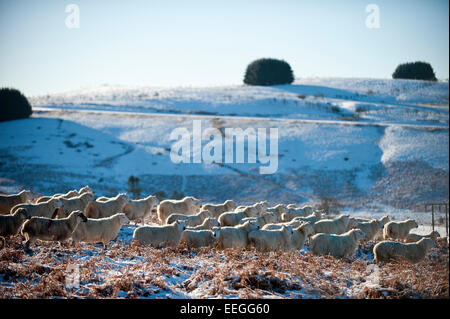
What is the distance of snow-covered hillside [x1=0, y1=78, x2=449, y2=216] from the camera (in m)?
30.0

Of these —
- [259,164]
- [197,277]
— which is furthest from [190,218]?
[259,164]

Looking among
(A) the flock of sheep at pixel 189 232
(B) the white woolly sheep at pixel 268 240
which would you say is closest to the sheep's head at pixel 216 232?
(A) the flock of sheep at pixel 189 232

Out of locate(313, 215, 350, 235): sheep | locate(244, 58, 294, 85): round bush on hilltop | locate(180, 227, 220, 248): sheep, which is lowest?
locate(313, 215, 350, 235): sheep

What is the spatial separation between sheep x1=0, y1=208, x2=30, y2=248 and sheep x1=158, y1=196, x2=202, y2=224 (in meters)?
5.88

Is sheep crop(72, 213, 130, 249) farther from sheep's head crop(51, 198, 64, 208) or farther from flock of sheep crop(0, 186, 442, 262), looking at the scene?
sheep's head crop(51, 198, 64, 208)

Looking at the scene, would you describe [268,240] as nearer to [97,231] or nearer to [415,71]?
[97,231]

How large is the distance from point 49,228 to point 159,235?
2798 mm

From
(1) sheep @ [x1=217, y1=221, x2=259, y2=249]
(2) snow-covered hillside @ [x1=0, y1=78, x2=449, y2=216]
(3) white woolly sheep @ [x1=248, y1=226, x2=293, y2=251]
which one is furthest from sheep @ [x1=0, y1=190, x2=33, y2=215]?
(2) snow-covered hillside @ [x1=0, y1=78, x2=449, y2=216]

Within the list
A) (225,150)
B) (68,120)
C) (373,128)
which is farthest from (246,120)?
(68,120)

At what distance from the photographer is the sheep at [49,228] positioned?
972 centimetres

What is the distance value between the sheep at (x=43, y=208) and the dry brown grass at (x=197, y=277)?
3.10 m

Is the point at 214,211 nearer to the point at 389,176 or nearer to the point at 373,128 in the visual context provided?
the point at 389,176

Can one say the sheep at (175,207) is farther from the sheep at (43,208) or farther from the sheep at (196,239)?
the sheep at (196,239)
